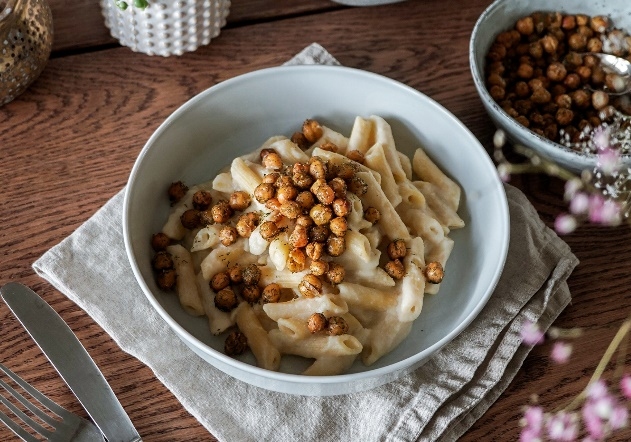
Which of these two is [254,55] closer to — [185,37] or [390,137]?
[185,37]

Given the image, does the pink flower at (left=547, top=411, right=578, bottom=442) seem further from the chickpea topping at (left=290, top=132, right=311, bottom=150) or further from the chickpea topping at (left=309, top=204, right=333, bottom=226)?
the chickpea topping at (left=290, top=132, right=311, bottom=150)

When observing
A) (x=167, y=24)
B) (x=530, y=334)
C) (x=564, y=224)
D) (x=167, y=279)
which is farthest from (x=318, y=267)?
(x=167, y=24)

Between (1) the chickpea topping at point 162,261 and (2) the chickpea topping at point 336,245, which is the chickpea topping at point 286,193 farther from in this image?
(1) the chickpea topping at point 162,261

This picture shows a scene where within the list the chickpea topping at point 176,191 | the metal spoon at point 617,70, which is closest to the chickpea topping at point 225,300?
the chickpea topping at point 176,191

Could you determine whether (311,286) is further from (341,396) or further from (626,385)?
(626,385)

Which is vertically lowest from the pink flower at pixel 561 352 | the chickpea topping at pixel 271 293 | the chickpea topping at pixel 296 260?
the pink flower at pixel 561 352

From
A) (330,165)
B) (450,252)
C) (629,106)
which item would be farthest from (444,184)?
(629,106)

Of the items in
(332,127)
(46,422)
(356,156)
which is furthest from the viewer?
(332,127)
